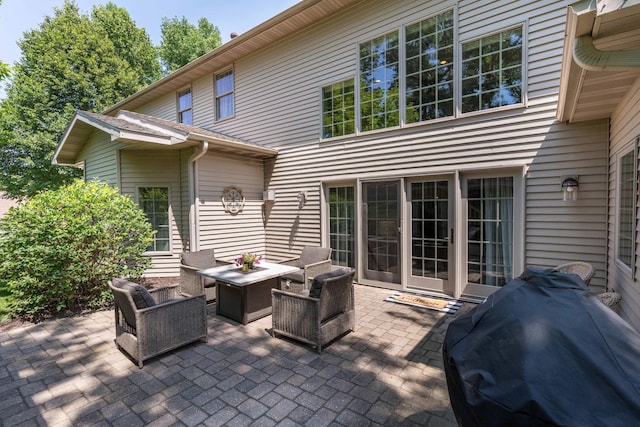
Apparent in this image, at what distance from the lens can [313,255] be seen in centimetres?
596

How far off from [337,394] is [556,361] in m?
1.97

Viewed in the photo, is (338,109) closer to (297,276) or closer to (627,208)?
(297,276)

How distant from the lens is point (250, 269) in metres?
4.59

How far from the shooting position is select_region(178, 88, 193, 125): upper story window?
9742 mm

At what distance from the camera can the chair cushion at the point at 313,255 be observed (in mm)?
5887

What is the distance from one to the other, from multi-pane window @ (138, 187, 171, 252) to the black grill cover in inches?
273

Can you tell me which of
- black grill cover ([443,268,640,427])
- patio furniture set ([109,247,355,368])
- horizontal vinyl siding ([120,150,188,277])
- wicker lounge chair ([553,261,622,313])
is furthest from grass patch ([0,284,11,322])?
wicker lounge chair ([553,261,622,313])

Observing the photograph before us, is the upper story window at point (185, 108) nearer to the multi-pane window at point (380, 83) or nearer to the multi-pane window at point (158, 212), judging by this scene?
the multi-pane window at point (158, 212)

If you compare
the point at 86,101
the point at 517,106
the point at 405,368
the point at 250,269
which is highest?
the point at 86,101

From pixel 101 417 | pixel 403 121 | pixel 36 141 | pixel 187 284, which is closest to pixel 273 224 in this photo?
pixel 187 284

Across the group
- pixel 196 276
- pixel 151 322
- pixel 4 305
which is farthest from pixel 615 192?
pixel 4 305

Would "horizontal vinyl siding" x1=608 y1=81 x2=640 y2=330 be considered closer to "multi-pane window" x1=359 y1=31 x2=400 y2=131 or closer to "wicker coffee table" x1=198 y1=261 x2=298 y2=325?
"multi-pane window" x1=359 y1=31 x2=400 y2=131

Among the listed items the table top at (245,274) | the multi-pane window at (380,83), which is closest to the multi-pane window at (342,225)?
the multi-pane window at (380,83)

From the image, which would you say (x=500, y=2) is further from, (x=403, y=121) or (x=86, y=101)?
(x=86, y=101)
